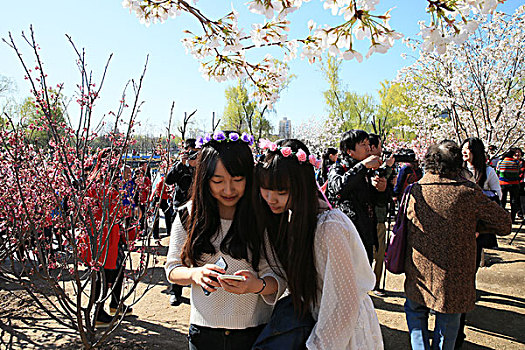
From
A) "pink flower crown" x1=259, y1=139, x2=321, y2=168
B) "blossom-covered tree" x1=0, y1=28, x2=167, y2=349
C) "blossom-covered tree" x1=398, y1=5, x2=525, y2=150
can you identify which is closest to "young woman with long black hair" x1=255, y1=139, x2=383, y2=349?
"pink flower crown" x1=259, y1=139, x2=321, y2=168

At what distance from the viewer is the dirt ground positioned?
2859 millimetres

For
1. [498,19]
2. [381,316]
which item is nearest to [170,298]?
[381,316]

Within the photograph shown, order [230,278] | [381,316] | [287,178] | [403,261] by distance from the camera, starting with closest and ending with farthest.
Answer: [230,278], [287,178], [403,261], [381,316]

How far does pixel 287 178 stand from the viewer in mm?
A: 1395

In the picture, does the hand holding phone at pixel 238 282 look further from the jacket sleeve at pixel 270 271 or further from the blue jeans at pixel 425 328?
the blue jeans at pixel 425 328

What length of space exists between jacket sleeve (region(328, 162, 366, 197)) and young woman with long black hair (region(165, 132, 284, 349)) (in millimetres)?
1775

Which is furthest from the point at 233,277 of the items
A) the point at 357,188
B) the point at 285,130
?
the point at 285,130

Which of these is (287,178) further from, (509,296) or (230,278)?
(509,296)

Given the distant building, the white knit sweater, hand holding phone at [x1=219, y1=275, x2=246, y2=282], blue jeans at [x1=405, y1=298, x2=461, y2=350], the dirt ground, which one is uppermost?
the distant building

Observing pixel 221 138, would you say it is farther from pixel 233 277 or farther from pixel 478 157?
pixel 478 157

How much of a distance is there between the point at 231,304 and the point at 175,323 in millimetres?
2215

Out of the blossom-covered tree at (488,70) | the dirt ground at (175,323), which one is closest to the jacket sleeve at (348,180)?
the dirt ground at (175,323)

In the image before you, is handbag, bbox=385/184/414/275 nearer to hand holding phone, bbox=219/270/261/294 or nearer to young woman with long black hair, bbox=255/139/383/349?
young woman with long black hair, bbox=255/139/383/349

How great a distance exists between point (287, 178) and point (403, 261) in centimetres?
163
